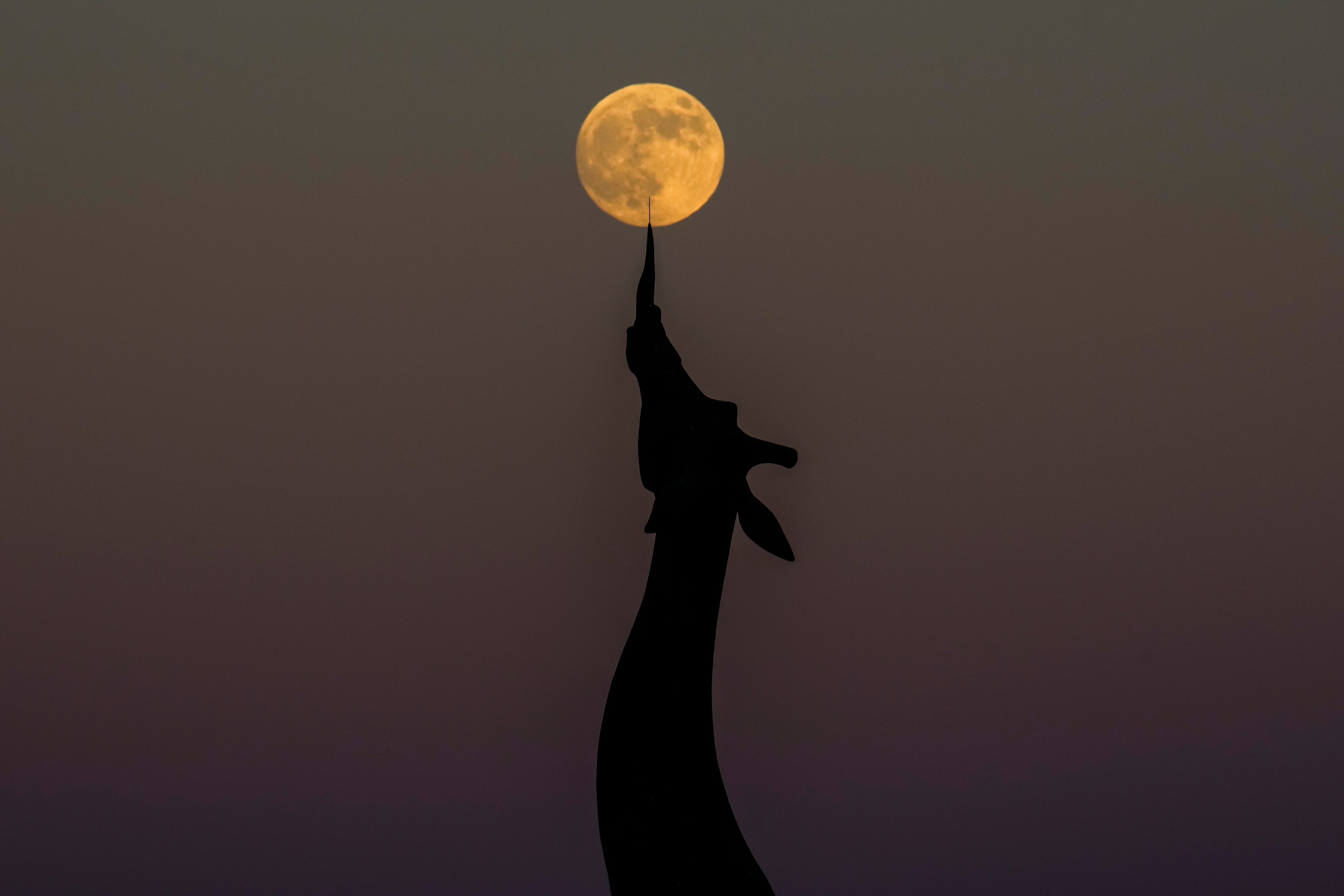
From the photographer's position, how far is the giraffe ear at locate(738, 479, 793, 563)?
141 inches

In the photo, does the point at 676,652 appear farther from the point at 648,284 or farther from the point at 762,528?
the point at 648,284

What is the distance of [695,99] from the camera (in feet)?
12.2

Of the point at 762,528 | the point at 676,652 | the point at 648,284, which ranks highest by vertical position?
the point at 648,284

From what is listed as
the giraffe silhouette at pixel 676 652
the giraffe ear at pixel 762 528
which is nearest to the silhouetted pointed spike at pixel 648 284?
the giraffe silhouette at pixel 676 652

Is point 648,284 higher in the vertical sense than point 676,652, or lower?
higher

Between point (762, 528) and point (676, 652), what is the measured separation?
1.38 feet

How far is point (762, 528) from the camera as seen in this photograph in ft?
11.8

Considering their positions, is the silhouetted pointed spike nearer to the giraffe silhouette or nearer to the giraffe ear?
the giraffe silhouette

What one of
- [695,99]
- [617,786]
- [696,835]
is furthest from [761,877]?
[695,99]

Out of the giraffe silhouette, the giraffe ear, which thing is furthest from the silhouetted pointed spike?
the giraffe ear

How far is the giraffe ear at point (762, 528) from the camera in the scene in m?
A: 3.59

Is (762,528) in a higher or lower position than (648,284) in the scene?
lower

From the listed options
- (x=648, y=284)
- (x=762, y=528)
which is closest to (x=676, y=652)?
(x=762, y=528)

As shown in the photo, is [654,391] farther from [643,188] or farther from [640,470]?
[643,188]
